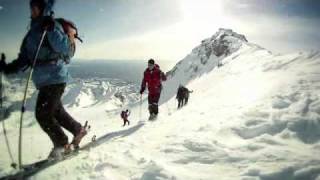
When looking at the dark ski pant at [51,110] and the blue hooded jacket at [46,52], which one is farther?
the dark ski pant at [51,110]

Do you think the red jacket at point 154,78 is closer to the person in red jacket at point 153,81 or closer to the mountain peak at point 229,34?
the person in red jacket at point 153,81

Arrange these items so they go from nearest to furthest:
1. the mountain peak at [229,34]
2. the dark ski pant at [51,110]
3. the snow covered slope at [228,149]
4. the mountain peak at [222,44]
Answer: the snow covered slope at [228,149] < the dark ski pant at [51,110] < the mountain peak at [222,44] < the mountain peak at [229,34]

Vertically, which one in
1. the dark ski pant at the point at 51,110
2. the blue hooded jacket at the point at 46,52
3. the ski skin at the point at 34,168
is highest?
the blue hooded jacket at the point at 46,52

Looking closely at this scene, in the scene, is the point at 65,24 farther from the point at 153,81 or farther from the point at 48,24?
the point at 153,81

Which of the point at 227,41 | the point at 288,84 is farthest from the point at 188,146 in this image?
the point at 227,41

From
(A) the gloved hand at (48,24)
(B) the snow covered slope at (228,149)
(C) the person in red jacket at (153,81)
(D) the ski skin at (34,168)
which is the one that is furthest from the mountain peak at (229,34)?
(A) the gloved hand at (48,24)

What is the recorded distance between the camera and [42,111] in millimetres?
6414

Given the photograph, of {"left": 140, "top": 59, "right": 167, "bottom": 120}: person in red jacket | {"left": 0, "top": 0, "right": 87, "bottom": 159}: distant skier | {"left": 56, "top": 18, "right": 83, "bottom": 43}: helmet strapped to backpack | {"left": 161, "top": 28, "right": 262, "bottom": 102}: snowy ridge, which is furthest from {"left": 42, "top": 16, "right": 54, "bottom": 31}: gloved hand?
{"left": 161, "top": 28, "right": 262, "bottom": 102}: snowy ridge

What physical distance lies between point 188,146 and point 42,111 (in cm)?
273

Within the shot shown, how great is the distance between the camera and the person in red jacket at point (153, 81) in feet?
39.3

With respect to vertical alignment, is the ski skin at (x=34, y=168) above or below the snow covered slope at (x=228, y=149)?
below

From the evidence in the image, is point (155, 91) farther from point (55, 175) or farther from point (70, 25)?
point (55, 175)

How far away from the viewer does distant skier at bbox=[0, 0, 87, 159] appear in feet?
19.9

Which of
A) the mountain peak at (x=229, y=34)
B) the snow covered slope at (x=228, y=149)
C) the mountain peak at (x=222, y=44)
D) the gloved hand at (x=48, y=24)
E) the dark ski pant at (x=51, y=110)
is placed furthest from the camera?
the mountain peak at (x=229, y=34)
